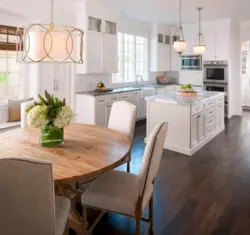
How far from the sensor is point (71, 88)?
5441 millimetres

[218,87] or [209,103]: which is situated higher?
A: [218,87]

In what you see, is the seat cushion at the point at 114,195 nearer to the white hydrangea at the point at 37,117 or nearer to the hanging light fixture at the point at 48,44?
the white hydrangea at the point at 37,117

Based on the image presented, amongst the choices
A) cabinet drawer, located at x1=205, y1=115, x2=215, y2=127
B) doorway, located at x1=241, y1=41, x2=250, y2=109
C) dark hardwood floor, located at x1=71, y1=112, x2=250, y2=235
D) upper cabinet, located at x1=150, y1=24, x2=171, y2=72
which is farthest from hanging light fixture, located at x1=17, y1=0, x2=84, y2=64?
doorway, located at x1=241, y1=41, x2=250, y2=109

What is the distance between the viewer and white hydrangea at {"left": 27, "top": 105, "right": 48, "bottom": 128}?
204cm

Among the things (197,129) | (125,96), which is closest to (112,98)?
(125,96)

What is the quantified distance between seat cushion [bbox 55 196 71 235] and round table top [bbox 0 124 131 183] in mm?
260

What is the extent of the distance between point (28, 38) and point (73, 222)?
5.13 ft

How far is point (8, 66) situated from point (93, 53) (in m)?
1.70

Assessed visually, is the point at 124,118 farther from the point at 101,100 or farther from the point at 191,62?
the point at 191,62

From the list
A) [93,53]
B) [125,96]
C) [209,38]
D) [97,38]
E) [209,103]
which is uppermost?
[209,38]

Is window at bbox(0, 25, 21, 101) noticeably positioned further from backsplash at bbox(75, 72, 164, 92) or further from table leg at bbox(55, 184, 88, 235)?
table leg at bbox(55, 184, 88, 235)

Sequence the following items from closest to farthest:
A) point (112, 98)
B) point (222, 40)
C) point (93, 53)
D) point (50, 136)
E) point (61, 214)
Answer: point (61, 214)
point (50, 136)
point (93, 53)
point (112, 98)
point (222, 40)

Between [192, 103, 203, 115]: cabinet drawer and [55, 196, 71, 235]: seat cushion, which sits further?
[192, 103, 203, 115]: cabinet drawer

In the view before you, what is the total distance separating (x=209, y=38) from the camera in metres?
7.32
